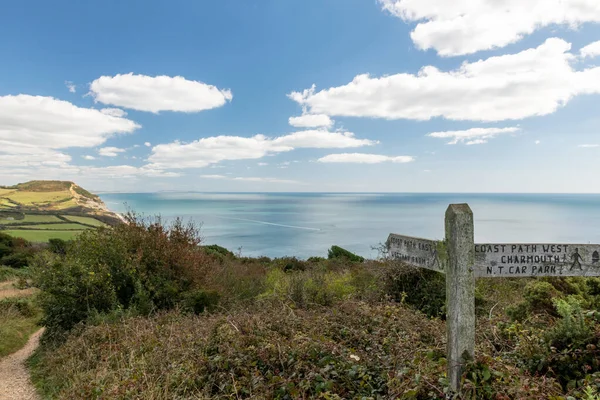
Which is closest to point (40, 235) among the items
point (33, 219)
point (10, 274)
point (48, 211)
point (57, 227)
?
point (57, 227)

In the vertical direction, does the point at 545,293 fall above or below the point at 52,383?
above

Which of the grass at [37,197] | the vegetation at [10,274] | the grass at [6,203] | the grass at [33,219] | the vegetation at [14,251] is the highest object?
the grass at [37,197]

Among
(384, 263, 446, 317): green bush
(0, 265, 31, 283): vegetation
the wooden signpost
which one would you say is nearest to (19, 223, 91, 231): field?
(0, 265, 31, 283): vegetation

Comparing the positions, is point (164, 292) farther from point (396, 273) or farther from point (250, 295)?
point (396, 273)

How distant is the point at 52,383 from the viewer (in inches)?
235

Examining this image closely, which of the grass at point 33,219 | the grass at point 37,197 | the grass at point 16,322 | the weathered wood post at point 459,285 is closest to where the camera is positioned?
the weathered wood post at point 459,285

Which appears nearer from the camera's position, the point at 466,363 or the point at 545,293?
the point at 466,363

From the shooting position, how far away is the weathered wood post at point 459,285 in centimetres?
303

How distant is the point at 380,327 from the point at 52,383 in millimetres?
5307

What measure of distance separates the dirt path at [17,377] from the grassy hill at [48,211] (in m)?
26.8

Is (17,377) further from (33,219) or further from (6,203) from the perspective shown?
(6,203)

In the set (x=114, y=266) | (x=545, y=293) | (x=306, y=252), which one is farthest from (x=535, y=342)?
(x=306, y=252)

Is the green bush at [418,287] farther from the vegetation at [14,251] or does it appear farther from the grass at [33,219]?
the grass at [33,219]

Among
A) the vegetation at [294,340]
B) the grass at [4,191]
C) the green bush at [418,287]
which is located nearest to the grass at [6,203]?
the grass at [4,191]
